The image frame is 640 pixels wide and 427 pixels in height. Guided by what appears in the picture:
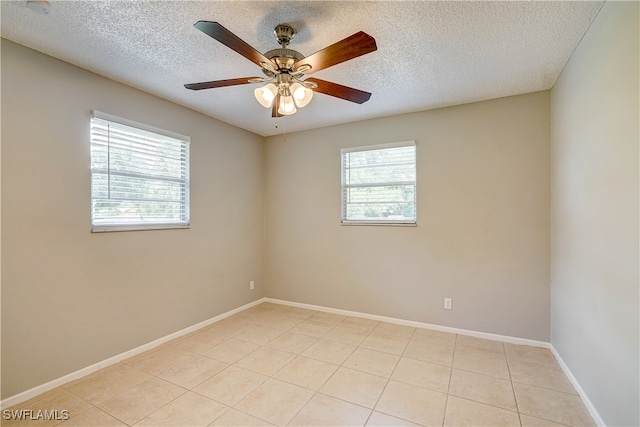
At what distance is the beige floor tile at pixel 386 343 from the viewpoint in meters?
2.89

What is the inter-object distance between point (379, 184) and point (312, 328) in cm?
191

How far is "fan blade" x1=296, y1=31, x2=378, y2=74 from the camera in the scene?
1448 millimetres

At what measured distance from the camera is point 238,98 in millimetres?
3070

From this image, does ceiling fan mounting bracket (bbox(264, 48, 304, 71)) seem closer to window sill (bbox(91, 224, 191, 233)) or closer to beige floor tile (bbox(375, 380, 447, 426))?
window sill (bbox(91, 224, 191, 233))

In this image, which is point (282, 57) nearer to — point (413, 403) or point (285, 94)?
point (285, 94)

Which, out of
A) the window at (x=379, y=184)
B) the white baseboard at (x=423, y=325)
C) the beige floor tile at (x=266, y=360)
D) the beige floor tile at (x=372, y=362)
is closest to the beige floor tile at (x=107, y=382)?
the beige floor tile at (x=266, y=360)

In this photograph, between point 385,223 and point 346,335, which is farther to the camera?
point 385,223

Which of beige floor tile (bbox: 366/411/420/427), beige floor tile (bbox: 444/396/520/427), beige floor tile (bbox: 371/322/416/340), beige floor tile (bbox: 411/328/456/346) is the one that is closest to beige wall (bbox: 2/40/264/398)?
beige floor tile (bbox: 371/322/416/340)

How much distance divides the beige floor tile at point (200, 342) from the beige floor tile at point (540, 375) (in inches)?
106

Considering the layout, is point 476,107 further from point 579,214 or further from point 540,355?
point 540,355

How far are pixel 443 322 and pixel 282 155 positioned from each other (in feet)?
9.98

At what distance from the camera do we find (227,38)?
4.81ft

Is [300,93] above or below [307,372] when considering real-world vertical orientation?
above

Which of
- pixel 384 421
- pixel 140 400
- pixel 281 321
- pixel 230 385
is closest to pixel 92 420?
pixel 140 400
